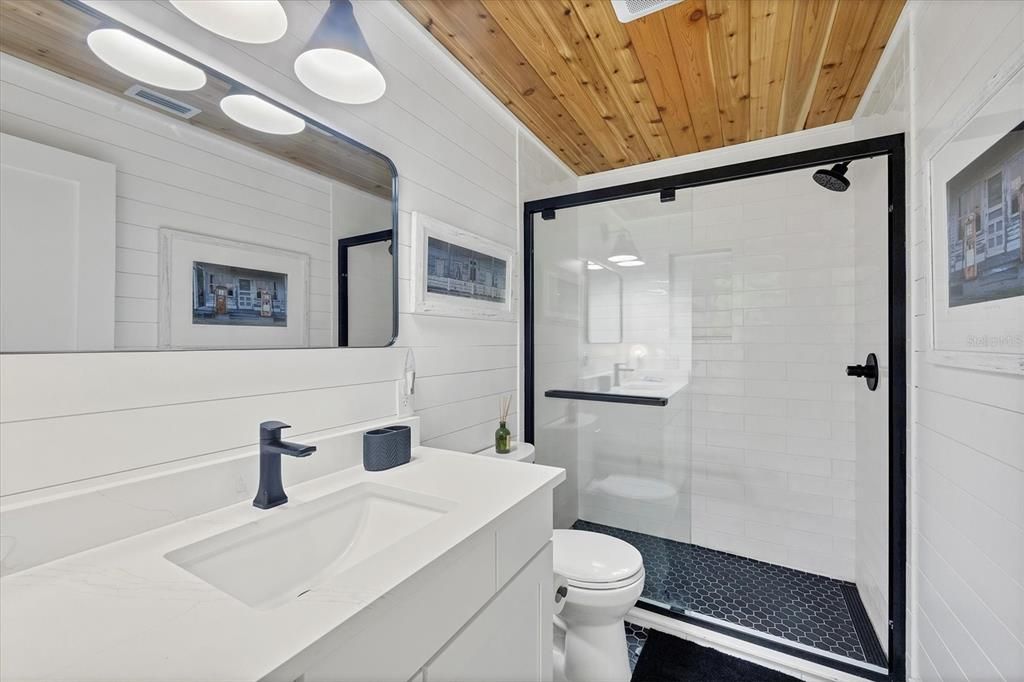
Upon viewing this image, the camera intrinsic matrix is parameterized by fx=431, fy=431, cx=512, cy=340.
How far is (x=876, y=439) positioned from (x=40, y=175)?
2682 millimetres

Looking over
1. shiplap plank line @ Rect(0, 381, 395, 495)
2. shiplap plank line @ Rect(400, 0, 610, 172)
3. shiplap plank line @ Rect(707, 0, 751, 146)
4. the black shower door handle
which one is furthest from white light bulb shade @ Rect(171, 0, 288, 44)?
the black shower door handle

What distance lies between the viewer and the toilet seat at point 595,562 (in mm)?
1500

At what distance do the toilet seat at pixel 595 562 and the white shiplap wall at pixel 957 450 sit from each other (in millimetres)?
868

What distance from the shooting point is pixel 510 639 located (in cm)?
95

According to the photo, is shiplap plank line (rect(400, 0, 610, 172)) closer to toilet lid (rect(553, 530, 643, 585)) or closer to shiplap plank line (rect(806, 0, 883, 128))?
shiplap plank line (rect(806, 0, 883, 128))

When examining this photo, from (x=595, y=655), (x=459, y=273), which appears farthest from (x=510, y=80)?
(x=595, y=655)

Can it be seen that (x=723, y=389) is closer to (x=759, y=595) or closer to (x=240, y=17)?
(x=759, y=595)

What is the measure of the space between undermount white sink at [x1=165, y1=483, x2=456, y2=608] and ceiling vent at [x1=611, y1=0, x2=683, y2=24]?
1.61 metres

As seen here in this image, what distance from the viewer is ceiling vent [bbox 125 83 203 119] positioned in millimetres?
840

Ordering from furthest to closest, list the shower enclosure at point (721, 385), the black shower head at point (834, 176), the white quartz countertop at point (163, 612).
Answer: the shower enclosure at point (721, 385) → the black shower head at point (834, 176) → the white quartz countertop at point (163, 612)

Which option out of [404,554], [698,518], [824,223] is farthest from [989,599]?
[824,223]

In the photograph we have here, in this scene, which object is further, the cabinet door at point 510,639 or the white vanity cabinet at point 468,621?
the cabinet door at point 510,639

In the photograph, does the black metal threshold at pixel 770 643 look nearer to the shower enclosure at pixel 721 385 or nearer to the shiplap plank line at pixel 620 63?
the shower enclosure at pixel 721 385

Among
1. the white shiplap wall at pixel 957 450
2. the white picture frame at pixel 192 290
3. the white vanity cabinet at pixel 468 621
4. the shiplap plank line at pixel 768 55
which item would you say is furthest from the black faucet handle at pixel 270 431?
the shiplap plank line at pixel 768 55
